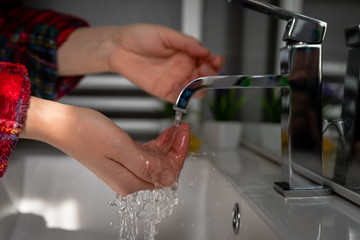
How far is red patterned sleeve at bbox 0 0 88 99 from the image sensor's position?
0.84 m

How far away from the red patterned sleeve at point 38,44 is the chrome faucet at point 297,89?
49 cm

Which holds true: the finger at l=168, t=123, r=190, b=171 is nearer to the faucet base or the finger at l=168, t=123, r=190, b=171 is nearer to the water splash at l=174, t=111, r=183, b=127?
the water splash at l=174, t=111, r=183, b=127

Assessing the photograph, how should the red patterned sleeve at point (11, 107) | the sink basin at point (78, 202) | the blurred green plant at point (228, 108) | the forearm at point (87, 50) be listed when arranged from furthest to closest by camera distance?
the blurred green plant at point (228, 108), the forearm at point (87, 50), the sink basin at point (78, 202), the red patterned sleeve at point (11, 107)

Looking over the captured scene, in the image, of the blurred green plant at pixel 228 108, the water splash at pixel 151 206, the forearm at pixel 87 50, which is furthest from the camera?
the blurred green plant at pixel 228 108

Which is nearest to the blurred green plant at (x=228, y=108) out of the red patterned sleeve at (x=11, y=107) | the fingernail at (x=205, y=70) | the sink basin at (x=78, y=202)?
the sink basin at (x=78, y=202)

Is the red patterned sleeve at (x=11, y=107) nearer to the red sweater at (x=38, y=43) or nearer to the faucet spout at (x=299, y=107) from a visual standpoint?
the faucet spout at (x=299, y=107)

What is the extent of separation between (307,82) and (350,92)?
6cm

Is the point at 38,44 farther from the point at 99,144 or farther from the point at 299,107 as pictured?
the point at 299,107

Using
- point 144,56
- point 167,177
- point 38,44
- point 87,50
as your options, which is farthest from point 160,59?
point 167,177

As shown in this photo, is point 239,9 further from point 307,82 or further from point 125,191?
point 125,191

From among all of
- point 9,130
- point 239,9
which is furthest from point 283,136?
point 239,9

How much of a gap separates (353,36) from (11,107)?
1.45 ft

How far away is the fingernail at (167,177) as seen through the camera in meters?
0.45

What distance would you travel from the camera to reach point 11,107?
1.41 feet
